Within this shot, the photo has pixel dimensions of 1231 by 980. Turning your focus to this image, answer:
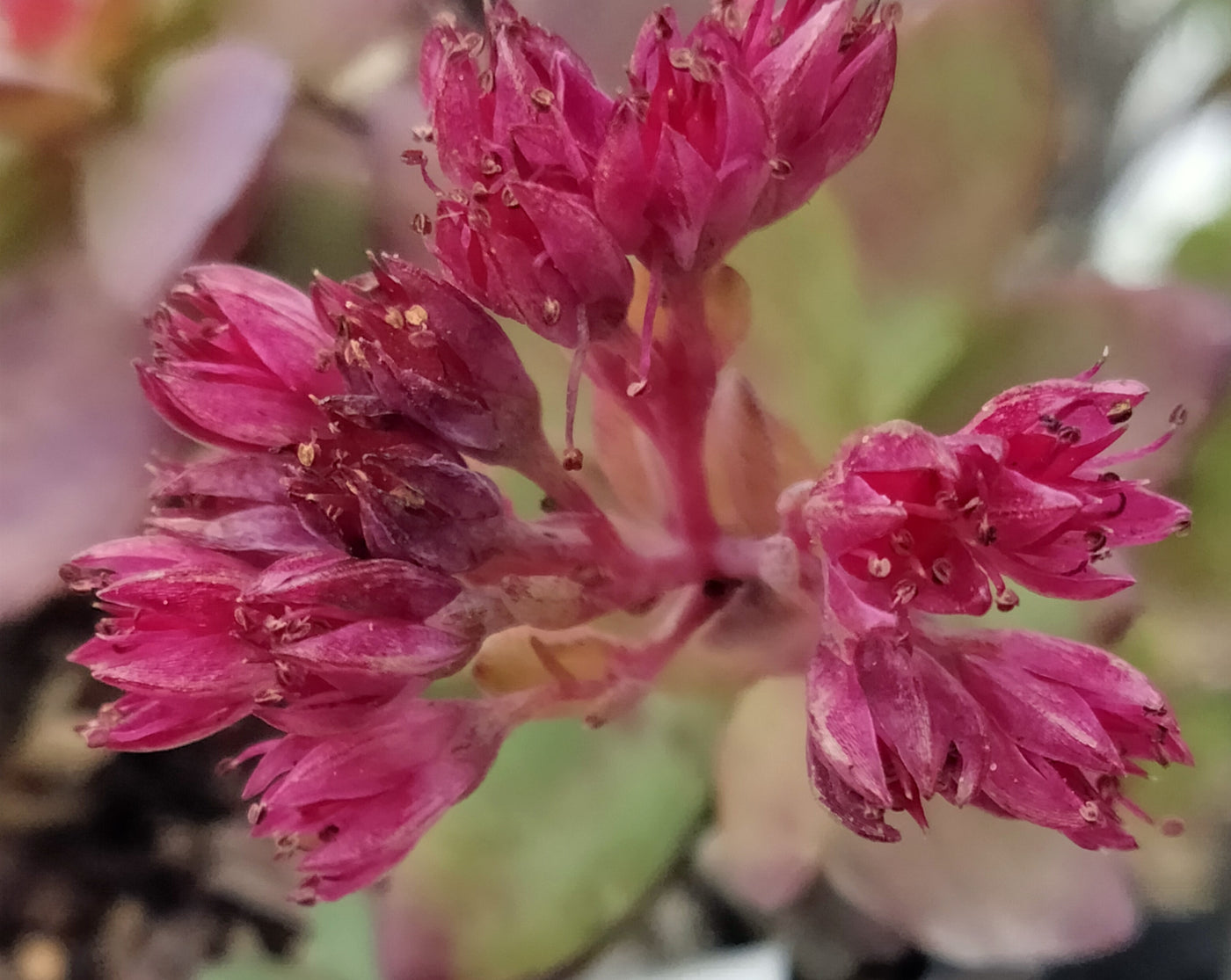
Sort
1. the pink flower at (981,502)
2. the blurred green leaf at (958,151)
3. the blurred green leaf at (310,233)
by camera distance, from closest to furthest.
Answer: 1. the pink flower at (981,502)
2. the blurred green leaf at (958,151)
3. the blurred green leaf at (310,233)

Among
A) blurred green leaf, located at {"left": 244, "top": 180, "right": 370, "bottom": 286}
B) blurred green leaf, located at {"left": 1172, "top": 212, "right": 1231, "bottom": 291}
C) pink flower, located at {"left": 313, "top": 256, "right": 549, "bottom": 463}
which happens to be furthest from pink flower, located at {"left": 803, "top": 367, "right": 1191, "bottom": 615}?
blurred green leaf, located at {"left": 244, "top": 180, "right": 370, "bottom": 286}

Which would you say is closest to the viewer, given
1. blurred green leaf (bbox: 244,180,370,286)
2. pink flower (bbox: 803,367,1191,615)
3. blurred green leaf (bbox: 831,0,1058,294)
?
pink flower (bbox: 803,367,1191,615)

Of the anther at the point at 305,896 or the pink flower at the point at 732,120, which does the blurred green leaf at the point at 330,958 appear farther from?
the pink flower at the point at 732,120

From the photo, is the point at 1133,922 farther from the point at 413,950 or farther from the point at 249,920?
the point at 249,920

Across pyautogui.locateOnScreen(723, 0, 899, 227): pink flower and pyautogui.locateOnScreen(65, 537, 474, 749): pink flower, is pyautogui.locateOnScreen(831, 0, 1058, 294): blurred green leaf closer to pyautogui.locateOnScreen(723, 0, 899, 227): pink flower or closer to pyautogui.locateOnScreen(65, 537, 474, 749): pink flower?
pyautogui.locateOnScreen(723, 0, 899, 227): pink flower

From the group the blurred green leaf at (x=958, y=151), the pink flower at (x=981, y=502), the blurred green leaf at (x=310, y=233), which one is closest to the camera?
the pink flower at (x=981, y=502)

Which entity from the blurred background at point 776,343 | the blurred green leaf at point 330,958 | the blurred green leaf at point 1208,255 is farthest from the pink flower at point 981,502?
the blurred green leaf at point 330,958

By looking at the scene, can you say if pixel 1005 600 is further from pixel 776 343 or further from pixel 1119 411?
pixel 776 343
